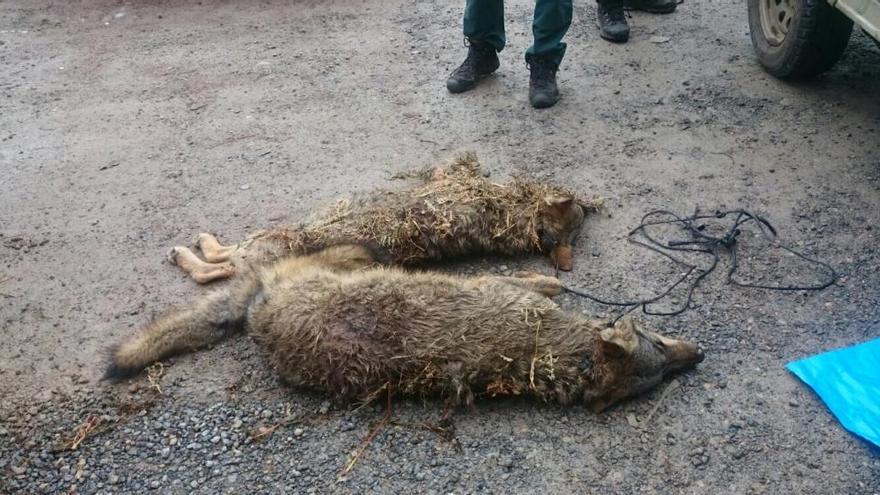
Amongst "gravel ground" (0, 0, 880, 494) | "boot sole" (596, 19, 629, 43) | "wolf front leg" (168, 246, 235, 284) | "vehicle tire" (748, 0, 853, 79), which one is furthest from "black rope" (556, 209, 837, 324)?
"boot sole" (596, 19, 629, 43)

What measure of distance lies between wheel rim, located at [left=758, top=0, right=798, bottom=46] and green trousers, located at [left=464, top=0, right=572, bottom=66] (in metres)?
1.65

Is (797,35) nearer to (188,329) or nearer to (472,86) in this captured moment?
(472,86)

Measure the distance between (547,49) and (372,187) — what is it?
6.20 feet

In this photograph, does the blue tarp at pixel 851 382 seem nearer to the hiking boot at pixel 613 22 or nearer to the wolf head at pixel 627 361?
A: the wolf head at pixel 627 361

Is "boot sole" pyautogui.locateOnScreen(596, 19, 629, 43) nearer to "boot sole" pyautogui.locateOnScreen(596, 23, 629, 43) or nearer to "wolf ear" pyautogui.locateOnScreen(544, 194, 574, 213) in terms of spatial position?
"boot sole" pyautogui.locateOnScreen(596, 23, 629, 43)

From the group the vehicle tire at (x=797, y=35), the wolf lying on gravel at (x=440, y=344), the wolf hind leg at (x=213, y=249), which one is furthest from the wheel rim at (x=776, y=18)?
the wolf hind leg at (x=213, y=249)

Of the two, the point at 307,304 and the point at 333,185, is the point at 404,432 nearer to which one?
the point at 307,304

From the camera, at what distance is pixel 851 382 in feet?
12.7

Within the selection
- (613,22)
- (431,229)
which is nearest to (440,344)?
(431,229)

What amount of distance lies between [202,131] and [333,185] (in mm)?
1440

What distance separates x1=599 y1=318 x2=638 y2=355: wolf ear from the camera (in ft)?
12.4

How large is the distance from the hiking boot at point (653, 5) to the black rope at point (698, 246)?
3.28 meters

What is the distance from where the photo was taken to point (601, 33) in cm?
739

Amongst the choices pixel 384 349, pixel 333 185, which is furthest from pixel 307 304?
pixel 333 185
